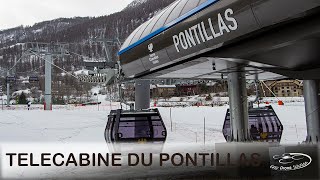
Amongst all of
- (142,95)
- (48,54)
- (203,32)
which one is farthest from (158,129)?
(48,54)

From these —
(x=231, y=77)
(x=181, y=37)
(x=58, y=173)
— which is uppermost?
(x=181, y=37)

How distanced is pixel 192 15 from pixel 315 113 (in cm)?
512

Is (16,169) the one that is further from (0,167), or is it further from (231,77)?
(231,77)

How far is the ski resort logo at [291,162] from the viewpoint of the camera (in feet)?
21.7

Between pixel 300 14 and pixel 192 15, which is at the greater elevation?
pixel 192 15

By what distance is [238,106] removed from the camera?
8.34 m

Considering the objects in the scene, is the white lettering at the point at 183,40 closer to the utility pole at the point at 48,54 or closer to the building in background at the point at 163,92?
the utility pole at the point at 48,54

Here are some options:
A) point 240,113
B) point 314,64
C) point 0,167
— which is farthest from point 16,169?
point 314,64

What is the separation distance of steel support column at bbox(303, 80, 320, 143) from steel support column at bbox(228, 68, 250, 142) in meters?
1.77

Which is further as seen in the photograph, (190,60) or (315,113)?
(315,113)

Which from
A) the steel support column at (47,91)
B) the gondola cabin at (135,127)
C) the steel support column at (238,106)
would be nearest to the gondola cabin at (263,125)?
the gondola cabin at (135,127)

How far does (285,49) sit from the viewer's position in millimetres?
5441

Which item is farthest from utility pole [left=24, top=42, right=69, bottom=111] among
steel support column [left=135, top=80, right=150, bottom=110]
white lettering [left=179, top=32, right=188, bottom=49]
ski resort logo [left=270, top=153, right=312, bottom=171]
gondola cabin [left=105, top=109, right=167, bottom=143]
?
white lettering [left=179, top=32, right=188, bottom=49]

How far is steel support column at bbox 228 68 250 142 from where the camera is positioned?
8.09 m
